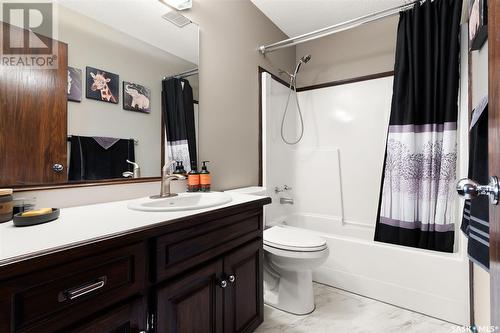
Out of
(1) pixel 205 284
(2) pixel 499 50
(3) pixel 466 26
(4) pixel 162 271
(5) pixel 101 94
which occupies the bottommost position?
(1) pixel 205 284

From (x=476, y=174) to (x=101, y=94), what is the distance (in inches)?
64.5

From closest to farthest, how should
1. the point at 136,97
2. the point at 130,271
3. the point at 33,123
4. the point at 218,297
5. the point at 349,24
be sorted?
the point at 130,271 < the point at 33,123 < the point at 218,297 < the point at 136,97 < the point at 349,24

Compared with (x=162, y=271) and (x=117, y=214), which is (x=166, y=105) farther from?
(x=162, y=271)

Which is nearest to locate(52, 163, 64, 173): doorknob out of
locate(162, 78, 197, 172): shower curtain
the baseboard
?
locate(162, 78, 197, 172): shower curtain

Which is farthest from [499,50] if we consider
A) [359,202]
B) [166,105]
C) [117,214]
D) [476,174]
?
[359,202]

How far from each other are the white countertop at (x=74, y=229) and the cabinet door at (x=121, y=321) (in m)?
0.23

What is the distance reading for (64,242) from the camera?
640mm

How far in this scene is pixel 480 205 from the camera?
0.83 m

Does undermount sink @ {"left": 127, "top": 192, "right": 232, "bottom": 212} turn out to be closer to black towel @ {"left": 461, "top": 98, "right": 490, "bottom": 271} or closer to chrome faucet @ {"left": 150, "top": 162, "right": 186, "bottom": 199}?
chrome faucet @ {"left": 150, "top": 162, "right": 186, "bottom": 199}

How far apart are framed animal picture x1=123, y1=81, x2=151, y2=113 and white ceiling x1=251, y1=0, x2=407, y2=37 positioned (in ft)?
4.71

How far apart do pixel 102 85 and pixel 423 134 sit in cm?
209

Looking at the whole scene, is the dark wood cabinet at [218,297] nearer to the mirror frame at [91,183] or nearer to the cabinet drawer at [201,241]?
the cabinet drawer at [201,241]

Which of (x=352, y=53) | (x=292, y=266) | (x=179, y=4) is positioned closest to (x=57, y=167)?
(x=179, y=4)

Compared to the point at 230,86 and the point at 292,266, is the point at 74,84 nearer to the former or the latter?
the point at 230,86
